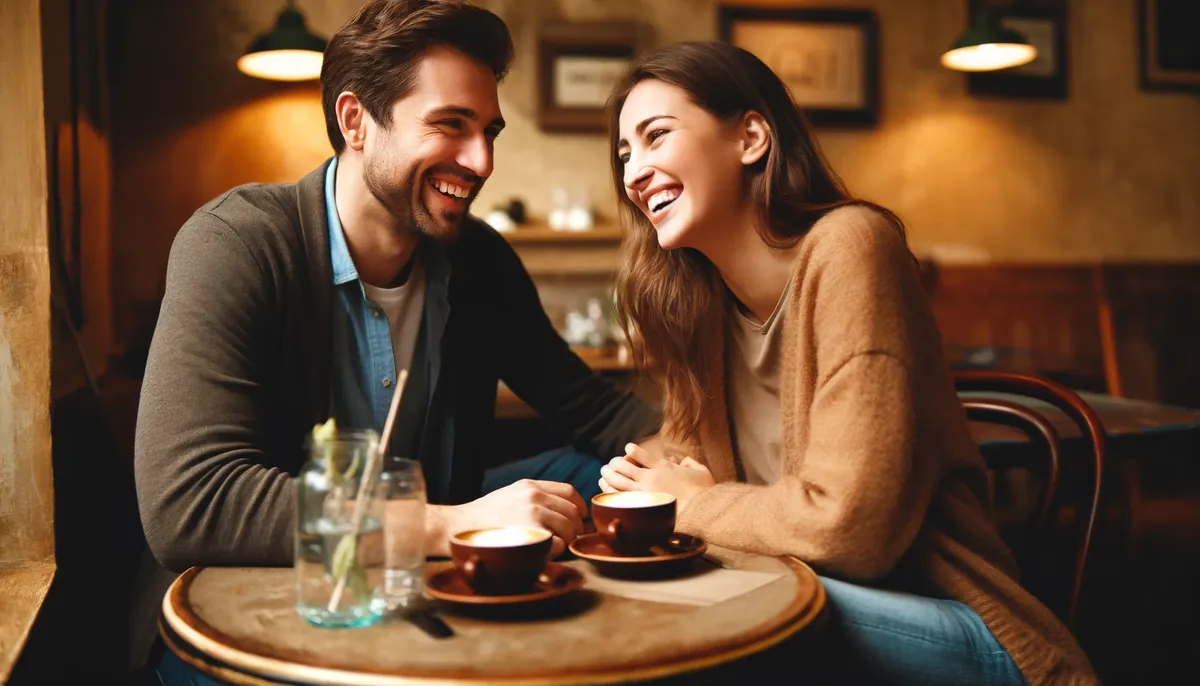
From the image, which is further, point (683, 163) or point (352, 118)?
point (352, 118)

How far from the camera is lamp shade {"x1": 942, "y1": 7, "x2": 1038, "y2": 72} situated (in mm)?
4195

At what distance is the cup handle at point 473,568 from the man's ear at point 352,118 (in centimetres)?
109

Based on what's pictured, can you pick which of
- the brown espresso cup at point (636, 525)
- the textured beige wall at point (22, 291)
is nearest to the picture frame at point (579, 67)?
the textured beige wall at point (22, 291)

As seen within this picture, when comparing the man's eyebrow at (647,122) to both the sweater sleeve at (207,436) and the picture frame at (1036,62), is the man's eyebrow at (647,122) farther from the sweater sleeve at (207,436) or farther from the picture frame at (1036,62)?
the picture frame at (1036,62)

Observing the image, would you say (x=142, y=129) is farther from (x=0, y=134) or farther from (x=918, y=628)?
(x=918, y=628)

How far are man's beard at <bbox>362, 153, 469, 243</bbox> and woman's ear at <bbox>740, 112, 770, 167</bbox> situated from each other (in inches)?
21.6

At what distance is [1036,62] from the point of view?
529 cm

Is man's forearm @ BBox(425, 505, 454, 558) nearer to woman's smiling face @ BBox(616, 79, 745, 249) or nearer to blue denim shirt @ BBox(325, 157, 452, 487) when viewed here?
blue denim shirt @ BBox(325, 157, 452, 487)

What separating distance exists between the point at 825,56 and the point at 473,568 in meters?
4.55

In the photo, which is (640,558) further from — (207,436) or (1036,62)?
(1036,62)

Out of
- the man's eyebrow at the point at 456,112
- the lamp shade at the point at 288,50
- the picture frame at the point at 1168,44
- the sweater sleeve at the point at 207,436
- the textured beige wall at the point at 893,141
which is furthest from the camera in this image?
the picture frame at the point at 1168,44

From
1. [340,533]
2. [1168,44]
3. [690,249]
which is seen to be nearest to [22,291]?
[340,533]

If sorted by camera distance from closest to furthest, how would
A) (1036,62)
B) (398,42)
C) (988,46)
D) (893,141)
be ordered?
(398,42)
(988,46)
(893,141)
(1036,62)

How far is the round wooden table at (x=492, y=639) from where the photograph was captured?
874 millimetres
